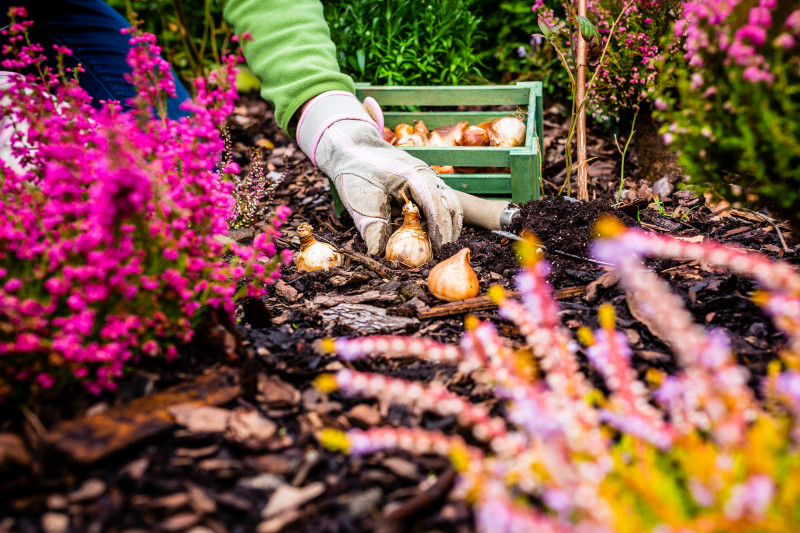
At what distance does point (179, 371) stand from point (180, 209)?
0.50m

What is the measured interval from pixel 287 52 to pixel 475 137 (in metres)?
1.19

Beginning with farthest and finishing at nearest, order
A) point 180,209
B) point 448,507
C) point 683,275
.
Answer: point 683,275, point 180,209, point 448,507

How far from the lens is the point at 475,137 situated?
3412 mm

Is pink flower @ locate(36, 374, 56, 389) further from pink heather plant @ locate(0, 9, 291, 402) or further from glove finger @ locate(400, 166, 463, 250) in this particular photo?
glove finger @ locate(400, 166, 463, 250)

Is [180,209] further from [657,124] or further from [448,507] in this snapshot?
[657,124]

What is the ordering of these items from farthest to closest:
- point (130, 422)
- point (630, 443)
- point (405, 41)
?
point (405, 41) < point (130, 422) < point (630, 443)

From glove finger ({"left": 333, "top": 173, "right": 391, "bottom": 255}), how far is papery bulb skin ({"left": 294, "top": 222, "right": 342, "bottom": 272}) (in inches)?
7.9

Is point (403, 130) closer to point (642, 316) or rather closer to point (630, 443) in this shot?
point (642, 316)

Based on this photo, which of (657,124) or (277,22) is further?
(657,124)

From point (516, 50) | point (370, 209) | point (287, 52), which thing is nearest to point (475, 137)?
point (370, 209)

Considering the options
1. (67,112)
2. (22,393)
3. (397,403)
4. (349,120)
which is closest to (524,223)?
(349,120)

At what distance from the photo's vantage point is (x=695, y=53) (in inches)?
64.1

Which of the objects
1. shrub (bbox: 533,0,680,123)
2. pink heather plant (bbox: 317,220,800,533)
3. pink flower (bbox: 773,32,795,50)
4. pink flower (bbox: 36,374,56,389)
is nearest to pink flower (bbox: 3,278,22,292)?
pink flower (bbox: 36,374,56,389)

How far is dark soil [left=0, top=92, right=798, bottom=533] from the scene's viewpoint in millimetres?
1294
